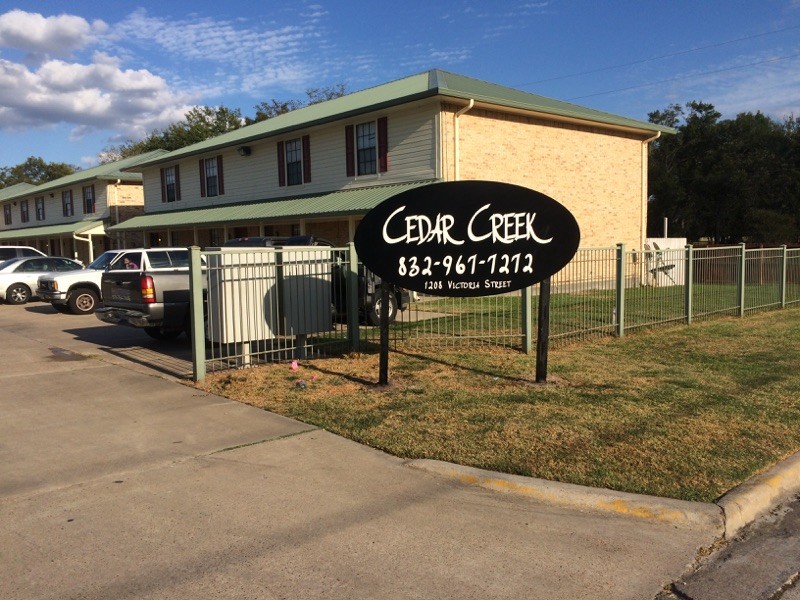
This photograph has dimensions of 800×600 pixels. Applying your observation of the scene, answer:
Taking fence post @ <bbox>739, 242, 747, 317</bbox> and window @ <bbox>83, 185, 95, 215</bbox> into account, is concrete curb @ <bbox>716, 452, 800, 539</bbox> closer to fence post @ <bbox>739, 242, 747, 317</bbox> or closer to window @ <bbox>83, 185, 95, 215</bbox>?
fence post @ <bbox>739, 242, 747, 317</bbox>

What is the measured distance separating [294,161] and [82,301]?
9420mm

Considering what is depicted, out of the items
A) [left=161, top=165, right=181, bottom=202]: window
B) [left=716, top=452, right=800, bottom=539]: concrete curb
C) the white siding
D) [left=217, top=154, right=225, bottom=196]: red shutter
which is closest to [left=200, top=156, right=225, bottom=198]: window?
[left=217, top=154, right=225, bottom=196]: red shutter

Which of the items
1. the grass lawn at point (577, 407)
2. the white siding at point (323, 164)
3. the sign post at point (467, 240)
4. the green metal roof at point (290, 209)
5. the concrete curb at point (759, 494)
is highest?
the white siding at point (323, 164)

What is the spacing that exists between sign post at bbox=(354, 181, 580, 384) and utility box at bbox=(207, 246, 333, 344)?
5.79ft

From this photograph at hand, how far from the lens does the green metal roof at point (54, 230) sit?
37003 millimetres

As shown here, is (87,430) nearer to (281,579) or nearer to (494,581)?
(281,579)

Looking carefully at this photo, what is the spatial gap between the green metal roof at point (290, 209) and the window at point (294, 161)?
756mm

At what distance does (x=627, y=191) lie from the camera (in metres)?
24.2

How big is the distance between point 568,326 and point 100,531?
900 centimetres

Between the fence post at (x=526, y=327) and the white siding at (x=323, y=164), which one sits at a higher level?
the white siding at (x=323, y=164)

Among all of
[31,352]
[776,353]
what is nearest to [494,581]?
[776,353]

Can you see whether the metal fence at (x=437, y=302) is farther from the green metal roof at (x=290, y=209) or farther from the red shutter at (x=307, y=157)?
the red shutter at (x=307, y=157)

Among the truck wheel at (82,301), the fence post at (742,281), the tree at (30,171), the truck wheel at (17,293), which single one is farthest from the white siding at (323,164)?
the tree at (30,171)

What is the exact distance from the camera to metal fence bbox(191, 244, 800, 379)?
29.0 feet
